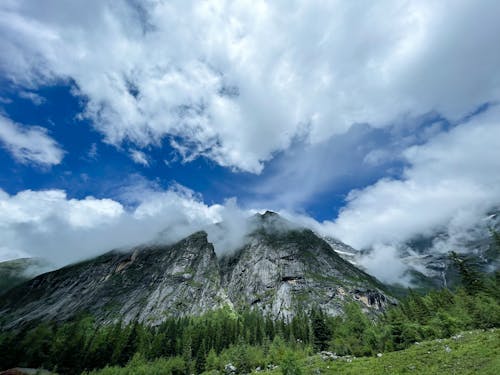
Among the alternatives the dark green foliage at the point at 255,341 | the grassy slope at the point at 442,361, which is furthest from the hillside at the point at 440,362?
the dark green foliage at the point at 255,341

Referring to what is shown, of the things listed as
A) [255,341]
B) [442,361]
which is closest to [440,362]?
[442,361]

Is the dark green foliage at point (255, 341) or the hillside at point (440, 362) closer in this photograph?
the hillside at point (440, 362)

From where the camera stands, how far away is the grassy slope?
2583cm

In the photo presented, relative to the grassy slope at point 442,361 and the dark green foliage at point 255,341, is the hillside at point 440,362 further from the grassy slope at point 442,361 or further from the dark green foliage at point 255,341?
the dark green foliage at point 255,341

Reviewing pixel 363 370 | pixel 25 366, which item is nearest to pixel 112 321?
pixel 25 366

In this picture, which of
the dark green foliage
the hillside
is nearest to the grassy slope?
the hillside

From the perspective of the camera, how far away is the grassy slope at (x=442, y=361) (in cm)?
2583

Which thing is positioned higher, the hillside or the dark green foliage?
the dark green foliage

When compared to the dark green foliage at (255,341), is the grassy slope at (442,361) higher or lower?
lower

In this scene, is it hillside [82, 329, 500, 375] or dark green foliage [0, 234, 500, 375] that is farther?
dark green foliage [0, 234, 500, 375]

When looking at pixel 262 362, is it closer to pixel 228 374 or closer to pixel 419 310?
pixel 228 374

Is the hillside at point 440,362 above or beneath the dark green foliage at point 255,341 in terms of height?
beneath

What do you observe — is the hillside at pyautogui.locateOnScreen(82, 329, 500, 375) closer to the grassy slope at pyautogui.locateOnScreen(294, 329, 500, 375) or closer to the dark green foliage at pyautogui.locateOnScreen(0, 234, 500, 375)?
the grassy slope at pyautogui.locateOnScreen(294, 329, 500, 375)

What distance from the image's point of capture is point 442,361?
96.8 feet
